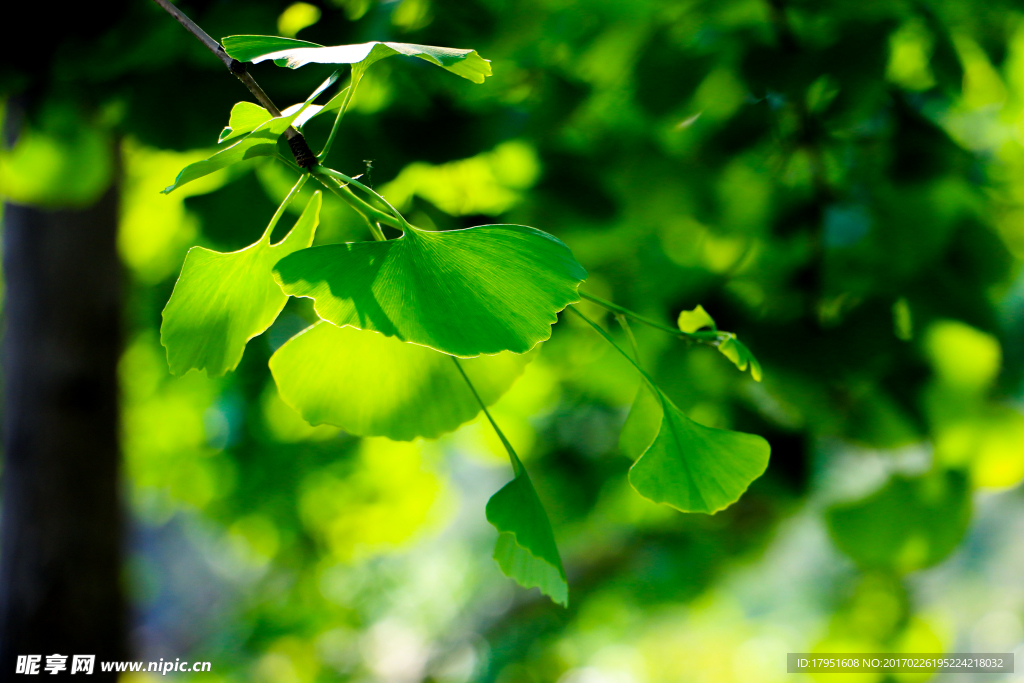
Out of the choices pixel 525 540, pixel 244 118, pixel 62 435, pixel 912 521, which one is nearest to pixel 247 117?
pixel 244 118

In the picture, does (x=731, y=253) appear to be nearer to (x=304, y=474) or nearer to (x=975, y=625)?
(x=304, y=474)

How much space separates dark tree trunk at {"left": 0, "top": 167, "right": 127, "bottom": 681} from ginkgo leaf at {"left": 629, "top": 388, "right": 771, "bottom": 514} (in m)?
0.76

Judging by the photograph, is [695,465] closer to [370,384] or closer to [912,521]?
[370,384]

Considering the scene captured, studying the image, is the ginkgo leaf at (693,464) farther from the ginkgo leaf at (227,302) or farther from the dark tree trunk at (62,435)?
the dark tree trunk at (62,435)

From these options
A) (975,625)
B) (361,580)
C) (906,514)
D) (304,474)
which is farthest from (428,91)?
(975,625)

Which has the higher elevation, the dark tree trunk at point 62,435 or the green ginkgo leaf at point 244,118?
the green ginkgo leaf at point 244,118

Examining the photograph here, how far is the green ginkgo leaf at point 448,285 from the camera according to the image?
0.44ft

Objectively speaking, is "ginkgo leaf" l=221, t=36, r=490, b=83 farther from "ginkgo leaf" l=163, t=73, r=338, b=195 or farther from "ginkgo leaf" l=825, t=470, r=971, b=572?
"ginkgo leaf" l=825, t=470, r=971, b=572

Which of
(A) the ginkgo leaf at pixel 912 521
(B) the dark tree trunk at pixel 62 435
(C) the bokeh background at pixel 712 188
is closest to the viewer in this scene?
(C) the bokeh background at pixel 712 188

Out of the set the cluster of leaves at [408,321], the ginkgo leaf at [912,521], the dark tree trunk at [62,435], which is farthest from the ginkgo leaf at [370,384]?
the dark tree trunk at [62,435]

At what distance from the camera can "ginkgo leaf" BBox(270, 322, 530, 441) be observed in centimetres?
19

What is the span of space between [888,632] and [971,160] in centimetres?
50

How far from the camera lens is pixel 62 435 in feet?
2.38

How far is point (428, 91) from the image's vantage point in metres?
0.37
